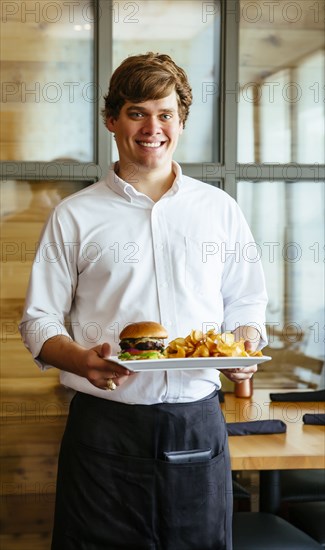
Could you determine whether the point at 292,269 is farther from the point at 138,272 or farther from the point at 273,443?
the point at 138,272

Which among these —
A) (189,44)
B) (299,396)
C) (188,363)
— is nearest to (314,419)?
(299,396)

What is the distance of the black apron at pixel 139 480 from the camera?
1705 mm

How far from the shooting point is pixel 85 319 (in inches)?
69.5

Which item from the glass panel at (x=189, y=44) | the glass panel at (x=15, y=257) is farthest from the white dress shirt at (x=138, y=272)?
the glass panel at (x=189, y=44)

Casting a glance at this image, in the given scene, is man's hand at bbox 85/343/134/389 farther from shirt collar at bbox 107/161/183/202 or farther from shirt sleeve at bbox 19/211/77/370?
shirt collar at bbox 107/161/183/202

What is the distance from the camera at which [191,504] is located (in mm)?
1737

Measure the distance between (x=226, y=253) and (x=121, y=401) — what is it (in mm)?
379

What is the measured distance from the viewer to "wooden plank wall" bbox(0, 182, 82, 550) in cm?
305

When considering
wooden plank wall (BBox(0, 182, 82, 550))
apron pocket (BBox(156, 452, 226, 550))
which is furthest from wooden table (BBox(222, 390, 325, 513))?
wooden plank wall (BBox(0, 182, 82, 550))

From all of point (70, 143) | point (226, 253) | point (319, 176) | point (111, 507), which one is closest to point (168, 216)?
point (226, 253)

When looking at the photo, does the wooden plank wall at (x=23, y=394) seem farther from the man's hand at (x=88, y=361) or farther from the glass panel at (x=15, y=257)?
the man's hand at (x=88, y=361)

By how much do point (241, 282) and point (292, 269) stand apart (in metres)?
1.43

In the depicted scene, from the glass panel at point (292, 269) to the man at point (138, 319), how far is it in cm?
143

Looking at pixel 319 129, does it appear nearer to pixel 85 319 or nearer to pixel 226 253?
pixel 226 253
